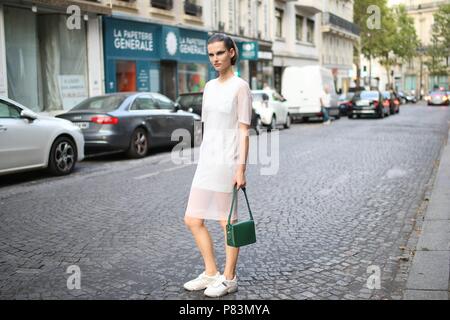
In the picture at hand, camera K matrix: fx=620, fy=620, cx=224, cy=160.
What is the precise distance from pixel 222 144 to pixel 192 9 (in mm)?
23778

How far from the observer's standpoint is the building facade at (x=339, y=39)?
159 ft

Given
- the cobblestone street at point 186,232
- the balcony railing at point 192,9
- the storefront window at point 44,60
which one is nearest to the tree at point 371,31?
the balcony railing at point 192,9

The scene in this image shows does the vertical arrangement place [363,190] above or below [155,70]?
below

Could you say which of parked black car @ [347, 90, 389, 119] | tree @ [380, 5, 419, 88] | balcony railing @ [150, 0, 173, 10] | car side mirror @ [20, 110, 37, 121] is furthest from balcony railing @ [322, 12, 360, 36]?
car side mirror @ [20, 110, 37, 121]

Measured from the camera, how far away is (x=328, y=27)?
4781cm

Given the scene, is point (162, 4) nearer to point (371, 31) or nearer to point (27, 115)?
point (27, 115)

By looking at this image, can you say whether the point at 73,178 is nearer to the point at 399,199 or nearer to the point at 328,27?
the point at 399,199

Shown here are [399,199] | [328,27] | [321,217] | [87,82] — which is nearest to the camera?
[321,217]

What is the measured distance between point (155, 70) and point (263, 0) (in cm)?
1329

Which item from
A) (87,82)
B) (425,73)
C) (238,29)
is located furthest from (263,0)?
(425,73)

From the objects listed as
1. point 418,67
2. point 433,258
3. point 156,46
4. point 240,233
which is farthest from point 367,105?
point 418,67

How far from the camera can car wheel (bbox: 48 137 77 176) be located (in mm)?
10859

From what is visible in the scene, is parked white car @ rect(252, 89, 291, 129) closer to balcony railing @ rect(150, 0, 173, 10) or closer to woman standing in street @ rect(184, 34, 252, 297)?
balcony railing @ rect(150, 0, 173, 10)

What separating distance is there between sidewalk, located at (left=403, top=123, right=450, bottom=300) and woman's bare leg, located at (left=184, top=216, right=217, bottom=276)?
4.59ft
